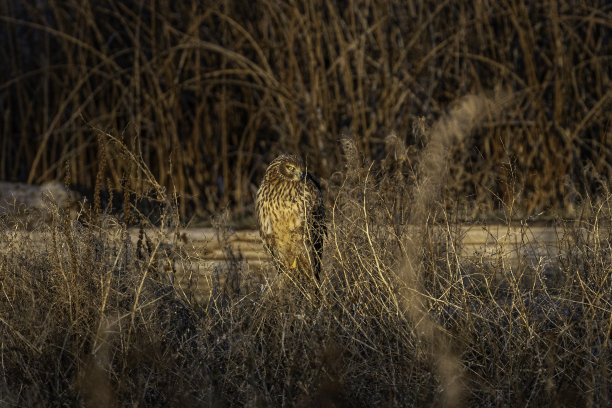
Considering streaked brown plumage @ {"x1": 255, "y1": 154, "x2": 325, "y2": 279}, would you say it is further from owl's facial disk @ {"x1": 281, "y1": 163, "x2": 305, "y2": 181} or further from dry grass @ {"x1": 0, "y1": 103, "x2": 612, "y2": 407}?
dry grass @ {"x1": 0, "y1": 103, "x2": 612, "y2": 407}

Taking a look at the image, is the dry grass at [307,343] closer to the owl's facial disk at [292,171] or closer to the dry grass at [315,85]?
the owl's facial disk at [292,171]

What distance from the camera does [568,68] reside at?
21.6 feet

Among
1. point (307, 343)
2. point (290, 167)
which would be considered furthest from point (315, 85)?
point (307, 343)

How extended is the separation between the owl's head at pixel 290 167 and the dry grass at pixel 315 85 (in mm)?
1646

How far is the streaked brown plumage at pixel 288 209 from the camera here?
Answer: 174 inches

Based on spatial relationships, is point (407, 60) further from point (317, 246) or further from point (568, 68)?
point (317, 246)

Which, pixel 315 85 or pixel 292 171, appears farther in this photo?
pixel 315 85

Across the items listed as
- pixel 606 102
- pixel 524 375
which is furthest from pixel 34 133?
pixel 524 375

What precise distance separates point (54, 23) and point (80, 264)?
487 centimetres

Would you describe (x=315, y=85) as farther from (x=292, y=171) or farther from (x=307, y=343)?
(x=307, y=343)

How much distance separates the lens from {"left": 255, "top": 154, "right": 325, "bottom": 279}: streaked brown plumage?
14.5 feet

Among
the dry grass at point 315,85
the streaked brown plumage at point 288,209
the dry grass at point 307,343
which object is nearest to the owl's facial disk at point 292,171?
the streaked brown plumage at point 288,209

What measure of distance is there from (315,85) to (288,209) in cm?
214

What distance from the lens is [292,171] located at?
4469 millimetres
